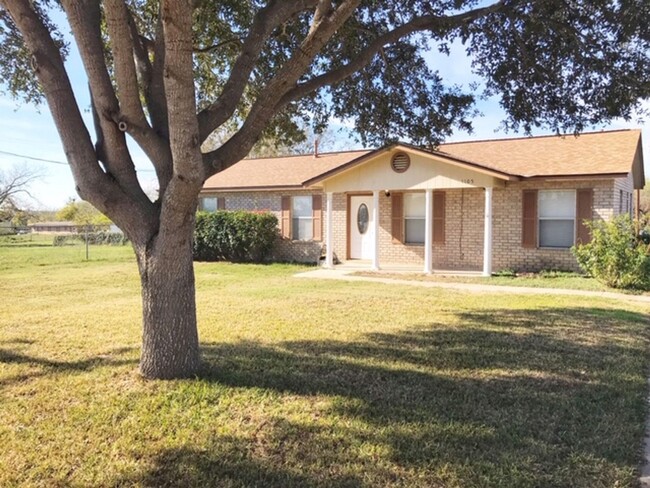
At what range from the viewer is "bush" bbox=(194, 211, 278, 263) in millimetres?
18344

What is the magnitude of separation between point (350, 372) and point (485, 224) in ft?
34.7

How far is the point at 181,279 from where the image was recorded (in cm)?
467

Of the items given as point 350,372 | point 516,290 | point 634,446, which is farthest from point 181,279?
point 516,290

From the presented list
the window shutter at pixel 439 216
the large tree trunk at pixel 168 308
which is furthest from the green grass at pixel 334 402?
the window shutter at pixel 439 216

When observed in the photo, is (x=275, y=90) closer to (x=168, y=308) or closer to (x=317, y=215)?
(x=168, y=308)

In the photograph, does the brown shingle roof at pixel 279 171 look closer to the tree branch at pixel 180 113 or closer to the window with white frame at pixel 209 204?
the window with white frame at pixel 209 204

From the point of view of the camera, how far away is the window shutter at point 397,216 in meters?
17.0

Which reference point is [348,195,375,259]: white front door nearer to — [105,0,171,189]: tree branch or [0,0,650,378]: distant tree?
[0,0,650,378]: distant tree

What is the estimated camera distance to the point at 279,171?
2088 cm

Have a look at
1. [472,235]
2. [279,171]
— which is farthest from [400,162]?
[279,171]

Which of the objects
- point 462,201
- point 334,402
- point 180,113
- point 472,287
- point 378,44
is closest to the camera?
point 180,113

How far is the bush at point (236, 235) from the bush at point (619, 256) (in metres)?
10.7

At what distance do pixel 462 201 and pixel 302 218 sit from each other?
606cm

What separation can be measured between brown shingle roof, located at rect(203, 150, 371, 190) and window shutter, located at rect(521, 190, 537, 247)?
7.01 m
